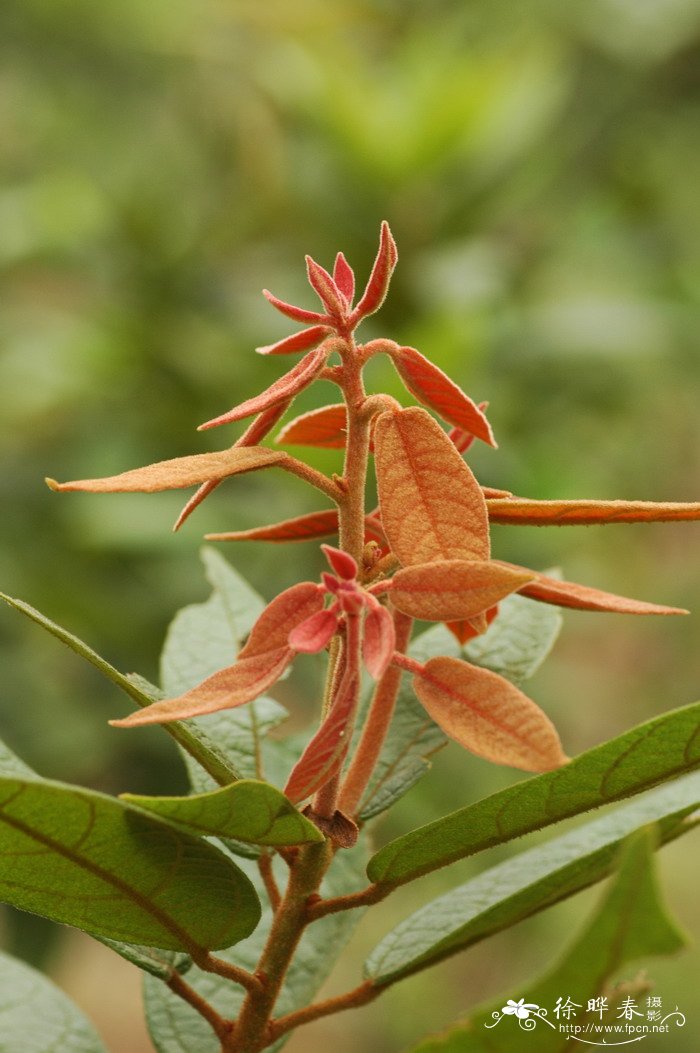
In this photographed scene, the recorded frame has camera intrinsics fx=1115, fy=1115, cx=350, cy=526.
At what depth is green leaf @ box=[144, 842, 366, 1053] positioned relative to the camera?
51 centimetres

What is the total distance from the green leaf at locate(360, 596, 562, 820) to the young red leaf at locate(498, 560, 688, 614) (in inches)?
4.5

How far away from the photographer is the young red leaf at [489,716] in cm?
33

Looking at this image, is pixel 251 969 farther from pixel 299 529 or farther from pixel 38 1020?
pixel 299 529

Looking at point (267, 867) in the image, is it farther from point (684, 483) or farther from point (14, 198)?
point (684, 483)

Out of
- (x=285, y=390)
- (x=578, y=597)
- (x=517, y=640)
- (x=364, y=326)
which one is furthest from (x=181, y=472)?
(x=364, y=326)

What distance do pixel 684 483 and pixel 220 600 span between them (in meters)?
2.58

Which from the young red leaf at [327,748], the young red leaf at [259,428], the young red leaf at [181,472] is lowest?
the young red leaf at [327,748]

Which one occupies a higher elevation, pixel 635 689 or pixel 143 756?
pixel 635 689

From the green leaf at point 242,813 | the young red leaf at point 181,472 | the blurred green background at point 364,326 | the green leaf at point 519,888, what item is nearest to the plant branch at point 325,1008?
the green leaf at point 519,888

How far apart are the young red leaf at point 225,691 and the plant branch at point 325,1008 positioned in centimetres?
16

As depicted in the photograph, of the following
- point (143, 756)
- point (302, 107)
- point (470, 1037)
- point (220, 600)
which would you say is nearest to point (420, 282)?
point (302, 107)

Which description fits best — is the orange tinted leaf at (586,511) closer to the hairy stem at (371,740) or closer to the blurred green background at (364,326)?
the hairy stem at (371,740)

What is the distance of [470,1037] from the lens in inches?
13.5

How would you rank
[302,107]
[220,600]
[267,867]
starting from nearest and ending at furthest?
[267,867]
[220,600]
[302,107]
